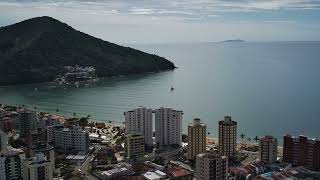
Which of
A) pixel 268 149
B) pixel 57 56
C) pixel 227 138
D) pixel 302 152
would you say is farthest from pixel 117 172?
pixel 57 56

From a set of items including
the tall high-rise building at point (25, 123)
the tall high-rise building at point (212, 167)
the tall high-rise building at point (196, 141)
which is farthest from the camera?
the tall high-rise building at point (25, 123)

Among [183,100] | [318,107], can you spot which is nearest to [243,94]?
[183,100]

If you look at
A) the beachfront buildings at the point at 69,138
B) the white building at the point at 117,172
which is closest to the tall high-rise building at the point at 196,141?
the white building at the point at 117,172

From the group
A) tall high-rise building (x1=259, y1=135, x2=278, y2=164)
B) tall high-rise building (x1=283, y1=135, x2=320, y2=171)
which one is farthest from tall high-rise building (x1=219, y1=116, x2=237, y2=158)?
tall high-rise building (x1=283, y1=135, x2=320, y2=171)

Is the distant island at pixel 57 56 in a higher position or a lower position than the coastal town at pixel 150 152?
higher

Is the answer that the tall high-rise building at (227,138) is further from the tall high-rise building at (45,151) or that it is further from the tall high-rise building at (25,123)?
the tall high-rise building at (25,123)

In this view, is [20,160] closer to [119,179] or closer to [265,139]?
[119,179]
